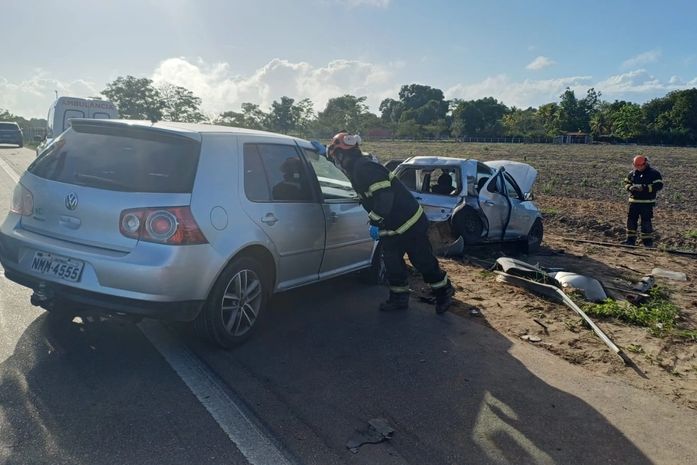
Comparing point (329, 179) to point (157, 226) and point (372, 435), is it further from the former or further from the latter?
point (372, 435)

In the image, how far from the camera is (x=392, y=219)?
5289 mm

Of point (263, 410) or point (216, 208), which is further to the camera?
point (216, 208)

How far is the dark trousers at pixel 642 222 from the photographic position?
10.4 m

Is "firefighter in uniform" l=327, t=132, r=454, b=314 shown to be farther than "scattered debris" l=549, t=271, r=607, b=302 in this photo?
No

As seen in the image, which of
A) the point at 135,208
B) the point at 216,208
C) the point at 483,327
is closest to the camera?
the point at 135,208

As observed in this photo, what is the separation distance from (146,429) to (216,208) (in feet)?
5.03

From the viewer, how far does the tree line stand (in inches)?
2603

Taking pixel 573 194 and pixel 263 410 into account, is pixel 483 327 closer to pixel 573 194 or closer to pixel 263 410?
pixel 263 410

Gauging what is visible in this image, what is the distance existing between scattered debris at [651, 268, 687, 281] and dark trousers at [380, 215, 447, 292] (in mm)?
4105

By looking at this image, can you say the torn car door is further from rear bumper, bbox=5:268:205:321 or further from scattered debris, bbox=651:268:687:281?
rear bumper, bbox=5:268:205:321

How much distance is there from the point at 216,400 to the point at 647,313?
179 inches

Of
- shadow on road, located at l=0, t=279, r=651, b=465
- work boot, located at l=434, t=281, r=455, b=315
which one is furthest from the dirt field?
shadow on road, located at l=0, t=279, r=651, b=465

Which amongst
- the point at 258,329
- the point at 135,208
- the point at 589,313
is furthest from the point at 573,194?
the point at 135,208

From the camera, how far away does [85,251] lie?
3.65m
